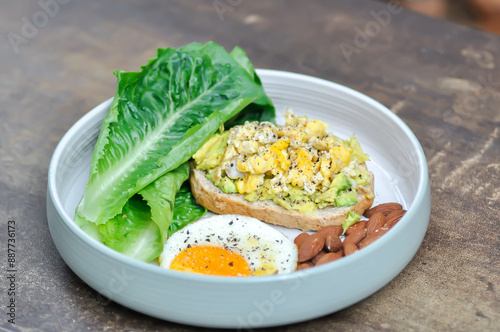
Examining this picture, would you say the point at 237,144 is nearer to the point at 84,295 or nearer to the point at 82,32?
the point at 84,295

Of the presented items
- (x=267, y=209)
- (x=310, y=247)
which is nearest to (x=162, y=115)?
(x=267, y=209)

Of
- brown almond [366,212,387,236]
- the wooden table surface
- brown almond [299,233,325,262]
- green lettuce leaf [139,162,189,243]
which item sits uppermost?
green lettuce leaf [139,162,189,243]

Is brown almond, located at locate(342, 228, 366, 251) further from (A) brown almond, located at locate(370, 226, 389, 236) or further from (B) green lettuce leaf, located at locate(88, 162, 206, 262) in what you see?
(B) green lettuce leaf, located at locate(88, 162, 206, 262)

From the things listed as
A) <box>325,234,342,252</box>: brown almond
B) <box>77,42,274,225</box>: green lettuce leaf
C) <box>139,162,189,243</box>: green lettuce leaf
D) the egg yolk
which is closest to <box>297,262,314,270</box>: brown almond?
<box>325,234,342,252</box>: brown almond

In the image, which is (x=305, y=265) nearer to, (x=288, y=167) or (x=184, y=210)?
(x=288, y=167)

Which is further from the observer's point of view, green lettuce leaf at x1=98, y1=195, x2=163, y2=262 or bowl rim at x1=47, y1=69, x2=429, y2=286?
Answer: green lettuce leaf at x1=98, y1=195, x2=163, y2=262

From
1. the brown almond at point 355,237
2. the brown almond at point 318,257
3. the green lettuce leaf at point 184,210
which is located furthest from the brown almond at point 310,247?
the green lettuce leaf at point 184,210
